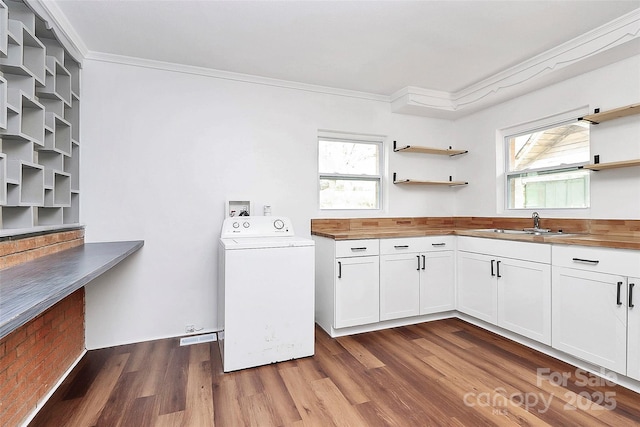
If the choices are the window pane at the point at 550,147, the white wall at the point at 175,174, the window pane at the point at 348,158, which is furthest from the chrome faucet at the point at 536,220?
the white wall at the point at 175,174

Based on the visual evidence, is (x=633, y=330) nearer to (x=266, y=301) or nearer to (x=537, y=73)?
(x=537, y=73)

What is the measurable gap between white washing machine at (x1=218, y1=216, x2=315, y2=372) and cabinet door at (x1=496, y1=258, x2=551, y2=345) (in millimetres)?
1668

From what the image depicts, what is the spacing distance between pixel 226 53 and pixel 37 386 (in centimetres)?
261

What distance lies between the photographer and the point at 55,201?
2189 mm

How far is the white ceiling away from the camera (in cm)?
203

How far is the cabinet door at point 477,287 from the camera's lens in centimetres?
279

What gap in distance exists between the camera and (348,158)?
356 cm

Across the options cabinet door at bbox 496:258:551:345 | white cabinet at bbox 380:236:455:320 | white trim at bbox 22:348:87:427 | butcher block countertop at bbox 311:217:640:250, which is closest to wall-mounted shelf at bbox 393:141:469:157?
butcher block countertop at bbox 311:217:640:250

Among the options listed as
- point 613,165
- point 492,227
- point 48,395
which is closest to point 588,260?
point 613,165

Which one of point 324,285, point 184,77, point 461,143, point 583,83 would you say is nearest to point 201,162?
point 184,77

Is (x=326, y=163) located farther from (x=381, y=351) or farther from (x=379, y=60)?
(x=381, y=351)

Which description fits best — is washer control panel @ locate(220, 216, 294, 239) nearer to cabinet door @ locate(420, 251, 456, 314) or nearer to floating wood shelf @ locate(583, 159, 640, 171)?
cabinet door @ locate(420, 251, 456, 314)

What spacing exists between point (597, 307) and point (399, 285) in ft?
4.65

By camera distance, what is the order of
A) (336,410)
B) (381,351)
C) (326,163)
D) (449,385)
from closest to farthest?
(336,410)
(449,385)
(381,351)
(326,163)
